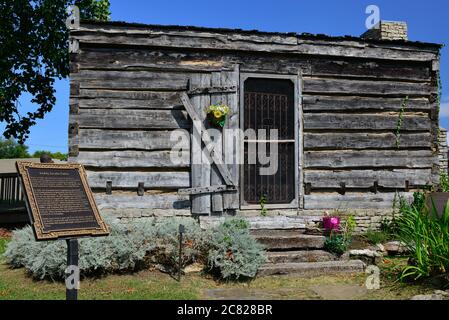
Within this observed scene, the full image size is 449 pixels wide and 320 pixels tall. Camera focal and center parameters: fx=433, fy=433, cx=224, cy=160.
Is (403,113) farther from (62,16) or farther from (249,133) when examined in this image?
(62,16)

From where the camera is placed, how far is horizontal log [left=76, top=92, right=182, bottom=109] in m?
7.92

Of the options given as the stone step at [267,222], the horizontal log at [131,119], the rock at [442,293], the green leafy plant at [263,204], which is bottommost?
the rock at [442,293]

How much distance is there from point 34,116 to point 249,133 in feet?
31.0

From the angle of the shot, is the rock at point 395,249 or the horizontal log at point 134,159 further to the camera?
the horizontal log at point 134,159

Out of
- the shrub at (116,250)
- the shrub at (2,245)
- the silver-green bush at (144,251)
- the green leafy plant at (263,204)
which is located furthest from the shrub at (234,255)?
the shrub at (2,245)

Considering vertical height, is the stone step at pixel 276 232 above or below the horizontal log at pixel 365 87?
below

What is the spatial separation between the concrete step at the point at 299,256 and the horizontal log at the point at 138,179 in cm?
212

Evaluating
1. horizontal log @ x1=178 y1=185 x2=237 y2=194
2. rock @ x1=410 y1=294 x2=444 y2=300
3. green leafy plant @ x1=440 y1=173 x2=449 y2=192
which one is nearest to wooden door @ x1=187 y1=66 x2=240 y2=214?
horizontal log @ x1=178 y1=185 x2=237 y2=194

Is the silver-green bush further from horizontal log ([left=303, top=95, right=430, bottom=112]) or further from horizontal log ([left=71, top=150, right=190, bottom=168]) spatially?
horizontal log ([left=303, top=95, right=430, bottom=112])

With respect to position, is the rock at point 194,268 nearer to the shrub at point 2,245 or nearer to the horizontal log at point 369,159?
the horizontal log at point 369,159

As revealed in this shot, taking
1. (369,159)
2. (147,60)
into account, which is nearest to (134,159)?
(147,60)

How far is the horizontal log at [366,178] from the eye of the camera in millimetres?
8742

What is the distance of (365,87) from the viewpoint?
30.0 feet

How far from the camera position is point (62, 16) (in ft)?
47.5
